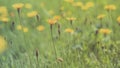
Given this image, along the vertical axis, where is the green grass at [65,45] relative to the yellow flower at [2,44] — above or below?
below

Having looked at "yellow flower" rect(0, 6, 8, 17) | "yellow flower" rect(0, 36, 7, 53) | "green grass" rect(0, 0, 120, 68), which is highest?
"yellow flower" rect(0, 6, 8, 17)

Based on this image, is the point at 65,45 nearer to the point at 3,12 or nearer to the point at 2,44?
the point at 2,44

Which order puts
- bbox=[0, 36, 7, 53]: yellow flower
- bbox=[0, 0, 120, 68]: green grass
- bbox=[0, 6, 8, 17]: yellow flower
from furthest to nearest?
1. bbox=[0, 6, 8, 17]: yellow flower
2. bbox=[0, 36, 7, 53]: yellow flower
3. bbox=[0, 0, 120, 68]: green grass

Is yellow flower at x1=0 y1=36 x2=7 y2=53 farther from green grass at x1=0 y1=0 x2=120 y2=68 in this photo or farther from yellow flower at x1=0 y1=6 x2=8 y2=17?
yellow flower at x1=0 y1=6 x2=8 y2=17

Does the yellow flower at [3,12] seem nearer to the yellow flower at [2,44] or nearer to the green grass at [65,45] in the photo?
the green grass at [65,45]

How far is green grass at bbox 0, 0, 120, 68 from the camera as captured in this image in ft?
11.2

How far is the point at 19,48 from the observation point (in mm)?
3801

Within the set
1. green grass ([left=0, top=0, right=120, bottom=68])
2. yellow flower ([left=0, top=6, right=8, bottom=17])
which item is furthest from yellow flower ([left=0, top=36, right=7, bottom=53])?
yellow flower ([left=0, top=6, right=8, bottom=17])

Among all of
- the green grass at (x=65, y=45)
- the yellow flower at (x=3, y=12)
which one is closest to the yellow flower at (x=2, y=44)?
the green grass at (x=65, y=45)

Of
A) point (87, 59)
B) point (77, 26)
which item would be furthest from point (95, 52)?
point (77, 26)

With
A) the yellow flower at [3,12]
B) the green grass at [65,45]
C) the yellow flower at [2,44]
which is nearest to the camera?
the green grass at [65,45]

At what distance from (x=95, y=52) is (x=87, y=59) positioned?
244 millimetres

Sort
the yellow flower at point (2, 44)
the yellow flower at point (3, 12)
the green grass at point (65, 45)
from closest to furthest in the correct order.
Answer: the green grass at point (65, 45) → the yellow flower at point (2, 44) → the yellow flower at point (3, 12)

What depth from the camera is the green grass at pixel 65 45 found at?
135 inches
